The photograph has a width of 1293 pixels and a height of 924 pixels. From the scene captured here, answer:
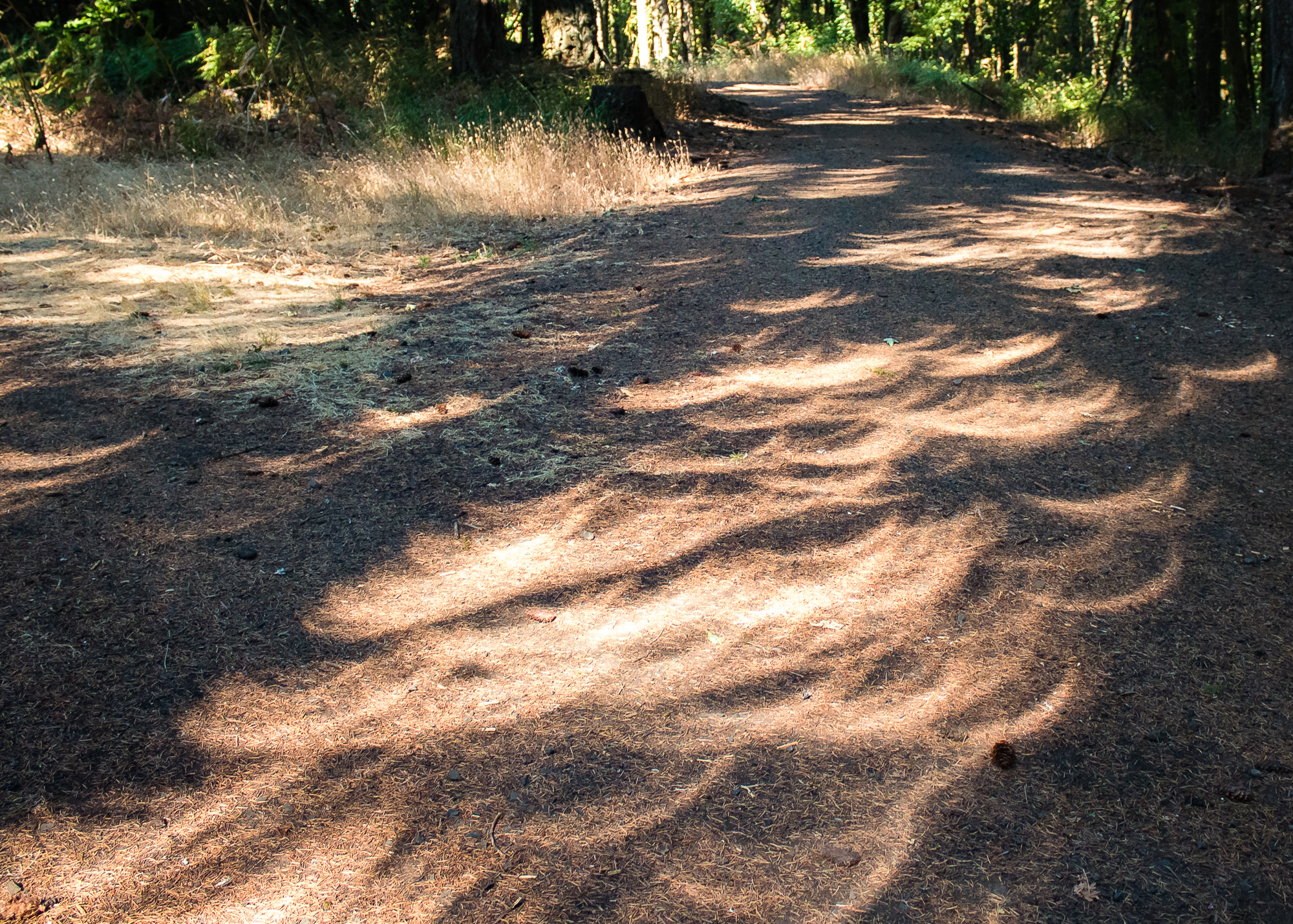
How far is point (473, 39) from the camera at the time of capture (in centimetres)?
1225

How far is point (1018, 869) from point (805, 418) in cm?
233

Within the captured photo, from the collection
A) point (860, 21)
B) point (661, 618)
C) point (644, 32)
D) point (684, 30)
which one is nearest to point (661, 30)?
point (644, 32)

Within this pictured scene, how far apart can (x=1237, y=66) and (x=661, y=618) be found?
1276cm

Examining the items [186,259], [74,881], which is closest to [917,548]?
[74,881]

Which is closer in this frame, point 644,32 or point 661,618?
point 661,618

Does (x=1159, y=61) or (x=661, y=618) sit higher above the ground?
(x=1159, y=61)

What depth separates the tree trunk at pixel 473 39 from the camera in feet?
40.0

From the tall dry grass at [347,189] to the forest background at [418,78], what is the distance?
2.32 ft

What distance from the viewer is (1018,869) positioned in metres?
1.77

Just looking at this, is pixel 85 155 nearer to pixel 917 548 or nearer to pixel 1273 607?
pixel 917 548

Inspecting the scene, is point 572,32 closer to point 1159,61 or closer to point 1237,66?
point 1159,61

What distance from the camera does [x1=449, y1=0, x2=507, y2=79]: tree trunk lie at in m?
12.2

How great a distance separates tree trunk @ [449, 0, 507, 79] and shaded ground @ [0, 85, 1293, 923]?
8.74 m

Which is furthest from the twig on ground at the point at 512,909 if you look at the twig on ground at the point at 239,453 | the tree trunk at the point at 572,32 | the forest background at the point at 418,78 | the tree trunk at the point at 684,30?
the tree trunk at the point at 684,30
